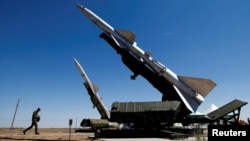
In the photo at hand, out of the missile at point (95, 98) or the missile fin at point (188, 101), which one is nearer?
the missile fin at point (188, 101)

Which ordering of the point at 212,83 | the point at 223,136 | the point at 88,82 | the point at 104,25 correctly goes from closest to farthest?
the point at 223,136
the point at 212,83
the point at 104,25
the point at 88,82

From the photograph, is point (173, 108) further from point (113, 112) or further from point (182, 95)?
point (113, 112)

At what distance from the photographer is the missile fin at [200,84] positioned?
732 inches

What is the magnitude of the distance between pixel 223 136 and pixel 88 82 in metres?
18.5

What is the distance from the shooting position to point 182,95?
18.7 meters

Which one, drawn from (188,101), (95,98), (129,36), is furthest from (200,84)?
(95,98)

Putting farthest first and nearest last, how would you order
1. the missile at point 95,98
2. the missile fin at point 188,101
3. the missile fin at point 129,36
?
the missile at point 95,98 → the missile fin at point 129,36 → the missile fin at point 188,101

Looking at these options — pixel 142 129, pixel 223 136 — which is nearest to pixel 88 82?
pixel 142 129

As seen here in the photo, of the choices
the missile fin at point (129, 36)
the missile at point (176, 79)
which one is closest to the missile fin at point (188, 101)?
the missile at point (176, 79)

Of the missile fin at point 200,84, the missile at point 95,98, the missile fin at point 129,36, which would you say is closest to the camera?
the missile fin at point 200,84

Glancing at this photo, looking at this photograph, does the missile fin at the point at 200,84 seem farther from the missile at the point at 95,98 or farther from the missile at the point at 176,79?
the missile at the point at 95,98

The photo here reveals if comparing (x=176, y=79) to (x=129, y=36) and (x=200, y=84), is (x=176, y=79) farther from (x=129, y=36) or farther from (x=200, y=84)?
(x=129, y=36)

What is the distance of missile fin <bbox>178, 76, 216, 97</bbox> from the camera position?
1859cm

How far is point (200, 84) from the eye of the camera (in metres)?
18.8
